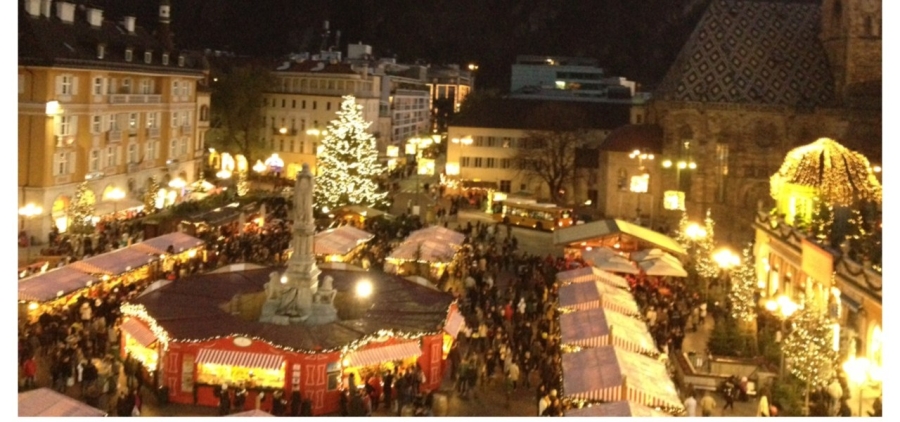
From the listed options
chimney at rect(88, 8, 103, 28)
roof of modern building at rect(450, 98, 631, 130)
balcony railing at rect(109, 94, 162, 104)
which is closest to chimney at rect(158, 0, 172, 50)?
balcony railing at rect(109, 94, 162, 104)

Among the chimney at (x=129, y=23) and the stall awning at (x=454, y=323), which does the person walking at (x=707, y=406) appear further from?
the chimney at (x=129, y=23)

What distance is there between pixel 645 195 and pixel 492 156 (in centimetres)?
1139

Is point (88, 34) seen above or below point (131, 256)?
above

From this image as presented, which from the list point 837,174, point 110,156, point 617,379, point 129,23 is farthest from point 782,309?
point 129,23

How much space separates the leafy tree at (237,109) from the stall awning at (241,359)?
39.6 metres

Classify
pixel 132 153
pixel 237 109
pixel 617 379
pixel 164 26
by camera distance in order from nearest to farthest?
pixel 617 379 → pixel 132 153 → pixel 164 26 → pixel 237 109

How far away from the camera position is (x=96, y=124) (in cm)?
3409

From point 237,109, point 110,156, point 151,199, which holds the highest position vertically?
point 237,109

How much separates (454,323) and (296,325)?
136 inches

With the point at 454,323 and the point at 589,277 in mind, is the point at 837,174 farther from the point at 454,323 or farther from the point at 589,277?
the point at 454,323
